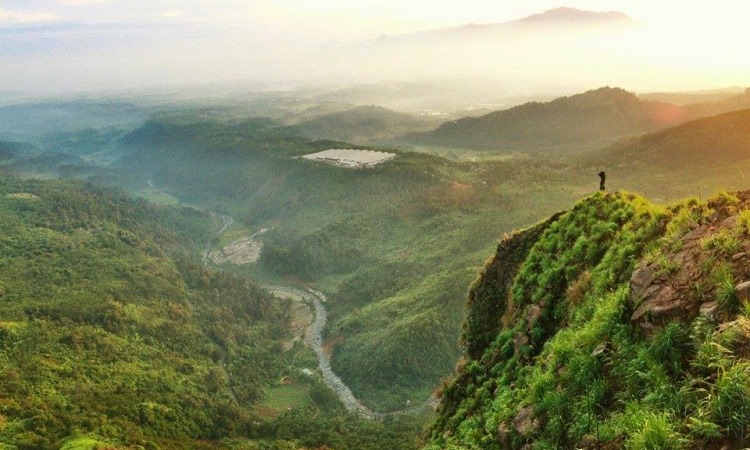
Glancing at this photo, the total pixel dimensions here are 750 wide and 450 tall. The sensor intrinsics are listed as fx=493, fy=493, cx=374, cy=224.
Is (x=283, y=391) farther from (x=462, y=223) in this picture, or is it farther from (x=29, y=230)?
(x=29, y=230)


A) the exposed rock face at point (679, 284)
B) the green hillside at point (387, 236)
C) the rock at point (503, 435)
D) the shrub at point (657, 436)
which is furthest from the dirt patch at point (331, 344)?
the shrub at point (657, 436)

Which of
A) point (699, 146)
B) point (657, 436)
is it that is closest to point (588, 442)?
point (657, 436)

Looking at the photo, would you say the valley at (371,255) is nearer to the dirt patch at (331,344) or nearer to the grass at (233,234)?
the dirt patch at (331,344)

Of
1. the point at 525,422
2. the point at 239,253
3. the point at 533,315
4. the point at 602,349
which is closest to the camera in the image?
the point at 602,349

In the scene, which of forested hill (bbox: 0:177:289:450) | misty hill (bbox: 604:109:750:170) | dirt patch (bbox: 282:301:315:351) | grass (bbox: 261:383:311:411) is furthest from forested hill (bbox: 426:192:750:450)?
misty hill (bbox: 604:109:750:170)

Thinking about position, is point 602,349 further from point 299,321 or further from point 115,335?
point 299,321
